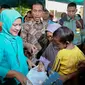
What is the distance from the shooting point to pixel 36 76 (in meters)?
3.63

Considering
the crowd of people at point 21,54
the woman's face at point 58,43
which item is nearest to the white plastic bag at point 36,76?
the crowd of people at point 21,54

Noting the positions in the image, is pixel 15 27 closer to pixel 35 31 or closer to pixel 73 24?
pixel 35 31

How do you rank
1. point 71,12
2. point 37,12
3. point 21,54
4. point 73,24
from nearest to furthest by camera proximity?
point 21,54 < point 37,12 < point 73,24 < point 71,12

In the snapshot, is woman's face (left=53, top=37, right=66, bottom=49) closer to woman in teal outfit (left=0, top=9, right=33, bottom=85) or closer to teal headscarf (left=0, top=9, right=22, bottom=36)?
woman in teal outfit (left=0, top=9, right=33, bottom=85)

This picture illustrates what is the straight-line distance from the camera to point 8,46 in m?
3.43

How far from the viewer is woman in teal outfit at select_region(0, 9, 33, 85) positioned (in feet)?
11.1

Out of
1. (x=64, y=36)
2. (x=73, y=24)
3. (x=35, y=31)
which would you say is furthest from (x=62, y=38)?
(x=73, y=24)

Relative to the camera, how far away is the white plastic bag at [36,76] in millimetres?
3591

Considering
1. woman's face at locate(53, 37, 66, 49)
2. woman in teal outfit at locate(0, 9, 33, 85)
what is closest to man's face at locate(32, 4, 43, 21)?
woman's face at locate(53, 37, 66, 49)

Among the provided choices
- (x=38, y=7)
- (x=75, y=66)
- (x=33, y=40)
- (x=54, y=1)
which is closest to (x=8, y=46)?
(x=75, y=66)

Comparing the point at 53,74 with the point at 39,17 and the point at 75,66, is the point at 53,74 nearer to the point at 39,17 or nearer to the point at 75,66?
the point at 75,66

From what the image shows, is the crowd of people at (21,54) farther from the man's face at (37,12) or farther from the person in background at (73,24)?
the person in background at (73,24)

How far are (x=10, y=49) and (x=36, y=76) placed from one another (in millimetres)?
476

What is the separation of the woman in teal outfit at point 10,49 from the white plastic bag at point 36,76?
0.10 m
